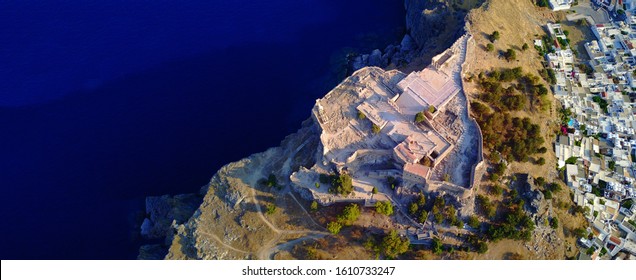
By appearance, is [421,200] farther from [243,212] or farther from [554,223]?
[243,212]

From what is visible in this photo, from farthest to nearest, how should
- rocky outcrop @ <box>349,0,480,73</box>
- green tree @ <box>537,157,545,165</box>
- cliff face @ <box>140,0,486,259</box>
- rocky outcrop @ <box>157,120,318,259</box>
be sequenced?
1. rocky outcrop @ <box>349,0,480,73</box>
2. green tree @ <box>537,157,545,165</box>
3. rocky outcrop @ <box>157,120,318,259</box>
4. cliff face @ <box>140,0,486,259</box>

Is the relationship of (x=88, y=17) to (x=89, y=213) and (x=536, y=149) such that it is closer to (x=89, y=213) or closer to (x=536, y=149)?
(x=89, y=213)

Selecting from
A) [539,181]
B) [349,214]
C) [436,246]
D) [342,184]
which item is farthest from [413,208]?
[539,181]

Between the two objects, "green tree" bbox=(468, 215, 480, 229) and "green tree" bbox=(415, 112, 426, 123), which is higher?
"green tree" bbox=(415, 112, 426, 123)

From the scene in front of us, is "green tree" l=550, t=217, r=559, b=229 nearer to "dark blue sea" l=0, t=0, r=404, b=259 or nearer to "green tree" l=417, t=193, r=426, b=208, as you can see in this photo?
"green tree" l=417, t=193, r=426, b=208

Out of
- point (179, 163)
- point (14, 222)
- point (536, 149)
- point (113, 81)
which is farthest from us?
point (113, 81)

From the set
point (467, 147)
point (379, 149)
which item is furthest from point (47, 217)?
point (467, 147)

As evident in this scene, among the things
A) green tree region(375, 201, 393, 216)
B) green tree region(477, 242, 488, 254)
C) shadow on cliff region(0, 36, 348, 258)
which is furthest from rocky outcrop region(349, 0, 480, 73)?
green tree region(477, 242, 488, 254)
